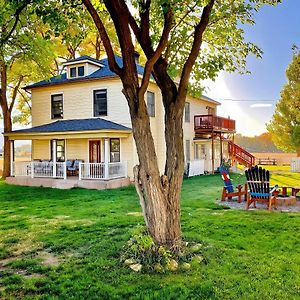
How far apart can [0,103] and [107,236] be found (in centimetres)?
1851

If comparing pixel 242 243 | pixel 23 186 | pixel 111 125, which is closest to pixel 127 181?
pixel 111 125

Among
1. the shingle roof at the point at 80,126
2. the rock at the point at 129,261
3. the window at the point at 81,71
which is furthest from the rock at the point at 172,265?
the window at the point at 81,71

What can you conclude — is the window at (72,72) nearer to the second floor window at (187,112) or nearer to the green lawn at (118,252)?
the second floor window at (187,112)

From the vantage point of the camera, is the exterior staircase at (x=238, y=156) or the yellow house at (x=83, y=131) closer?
the yellow house at (x=83, y=131)

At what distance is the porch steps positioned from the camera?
16.1 m

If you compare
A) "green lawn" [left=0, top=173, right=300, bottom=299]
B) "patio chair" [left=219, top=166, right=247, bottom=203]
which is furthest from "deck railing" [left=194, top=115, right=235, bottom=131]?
"green lawn" [left=0, top=173, right=300, bottom=299]

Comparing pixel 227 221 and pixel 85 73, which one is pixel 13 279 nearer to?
pixel 227 221

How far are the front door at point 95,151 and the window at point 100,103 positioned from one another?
1678mm

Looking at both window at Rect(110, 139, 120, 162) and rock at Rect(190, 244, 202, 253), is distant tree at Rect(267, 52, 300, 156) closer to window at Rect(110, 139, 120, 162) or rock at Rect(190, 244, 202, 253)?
window at Rect(110, 139, 120, 162)

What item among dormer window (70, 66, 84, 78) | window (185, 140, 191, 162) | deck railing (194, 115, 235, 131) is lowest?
window (185, 140, 191, 162)

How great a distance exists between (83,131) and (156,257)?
1237 centimetres

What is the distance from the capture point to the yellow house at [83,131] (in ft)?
56.4

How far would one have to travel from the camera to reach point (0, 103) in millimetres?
22359

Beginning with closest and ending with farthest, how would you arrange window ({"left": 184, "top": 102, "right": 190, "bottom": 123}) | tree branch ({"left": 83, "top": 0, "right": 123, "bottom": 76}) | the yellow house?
tree branch ({"left": 83, "top": 0, "right": 123, "bottom": 76}) → the yellow house → window ({"left": 184, "top": 102, "right": 190, "bottom": 123})
